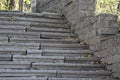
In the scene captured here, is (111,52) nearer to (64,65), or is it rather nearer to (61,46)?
(64,65)

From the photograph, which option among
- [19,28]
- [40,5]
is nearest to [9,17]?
[19,28]

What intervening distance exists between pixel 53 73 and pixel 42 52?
908 millimetres

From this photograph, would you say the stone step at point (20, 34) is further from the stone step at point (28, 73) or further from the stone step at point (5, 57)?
the stone step at point (28, 73)

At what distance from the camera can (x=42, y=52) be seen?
752 centimetres

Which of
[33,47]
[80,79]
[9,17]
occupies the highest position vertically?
[9,17]

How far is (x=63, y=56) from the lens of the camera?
7.45m

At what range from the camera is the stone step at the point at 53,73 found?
6566 millimetres

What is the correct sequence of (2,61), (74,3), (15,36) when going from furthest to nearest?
(74,3) → (15,36) → (2,61)

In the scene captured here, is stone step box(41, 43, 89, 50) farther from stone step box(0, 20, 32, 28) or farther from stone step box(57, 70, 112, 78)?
stone step box(57, 70, 112, 78)

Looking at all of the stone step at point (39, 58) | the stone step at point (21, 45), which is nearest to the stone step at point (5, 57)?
the stone step at point (39, 58)

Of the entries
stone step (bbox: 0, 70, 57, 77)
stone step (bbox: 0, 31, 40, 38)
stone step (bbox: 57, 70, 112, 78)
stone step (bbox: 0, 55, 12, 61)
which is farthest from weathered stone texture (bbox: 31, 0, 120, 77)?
stone step (bbox: 0, 55, 12, 61)

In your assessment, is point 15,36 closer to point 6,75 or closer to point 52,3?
point 6,75

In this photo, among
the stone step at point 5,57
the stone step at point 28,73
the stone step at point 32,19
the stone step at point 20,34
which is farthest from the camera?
the stone step at point 32,19

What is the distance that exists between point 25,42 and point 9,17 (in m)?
1.41
